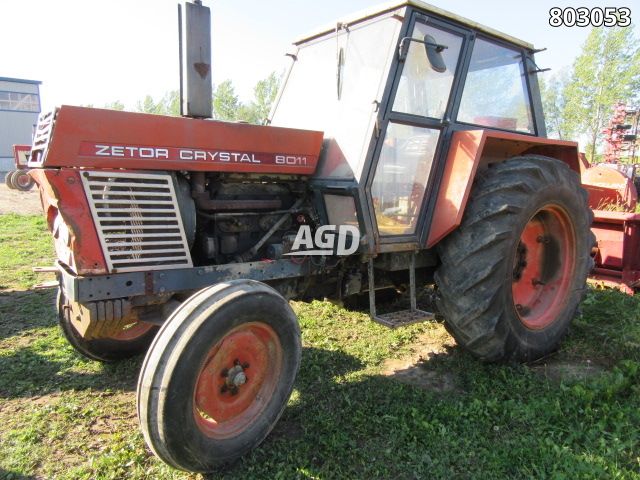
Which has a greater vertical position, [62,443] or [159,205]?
[159,205]

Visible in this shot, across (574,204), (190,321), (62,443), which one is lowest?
(62,443)

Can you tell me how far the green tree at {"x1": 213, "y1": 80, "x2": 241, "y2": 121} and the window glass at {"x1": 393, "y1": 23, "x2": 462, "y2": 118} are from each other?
35060mm

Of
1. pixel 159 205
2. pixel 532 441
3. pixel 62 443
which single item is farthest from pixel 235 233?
pixel 532 441

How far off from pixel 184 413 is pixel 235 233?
1270mm

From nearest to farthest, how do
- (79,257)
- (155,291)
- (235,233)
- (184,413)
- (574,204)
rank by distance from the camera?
(184,413) < (79,257) < (155,291) < (235,233) < (574,204)

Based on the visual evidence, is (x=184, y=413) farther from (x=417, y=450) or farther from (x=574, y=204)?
(x=574, y=204)

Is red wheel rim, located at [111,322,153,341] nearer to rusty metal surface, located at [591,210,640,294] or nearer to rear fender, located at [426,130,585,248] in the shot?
rear fender, located at [426,130,585,248]

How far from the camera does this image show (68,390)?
315 centimetres

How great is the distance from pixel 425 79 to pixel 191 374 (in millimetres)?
2400

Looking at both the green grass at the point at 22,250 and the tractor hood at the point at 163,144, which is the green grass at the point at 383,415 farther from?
the green grass at the point at 22,250

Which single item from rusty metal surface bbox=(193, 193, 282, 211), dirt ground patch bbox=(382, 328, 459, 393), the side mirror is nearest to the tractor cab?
the side mirror

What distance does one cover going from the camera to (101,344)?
3.37 m

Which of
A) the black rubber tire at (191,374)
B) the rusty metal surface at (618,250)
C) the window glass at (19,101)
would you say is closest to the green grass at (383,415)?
the black rubber tire at (191,374)

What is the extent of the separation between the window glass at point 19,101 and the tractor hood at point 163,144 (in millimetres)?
39495
